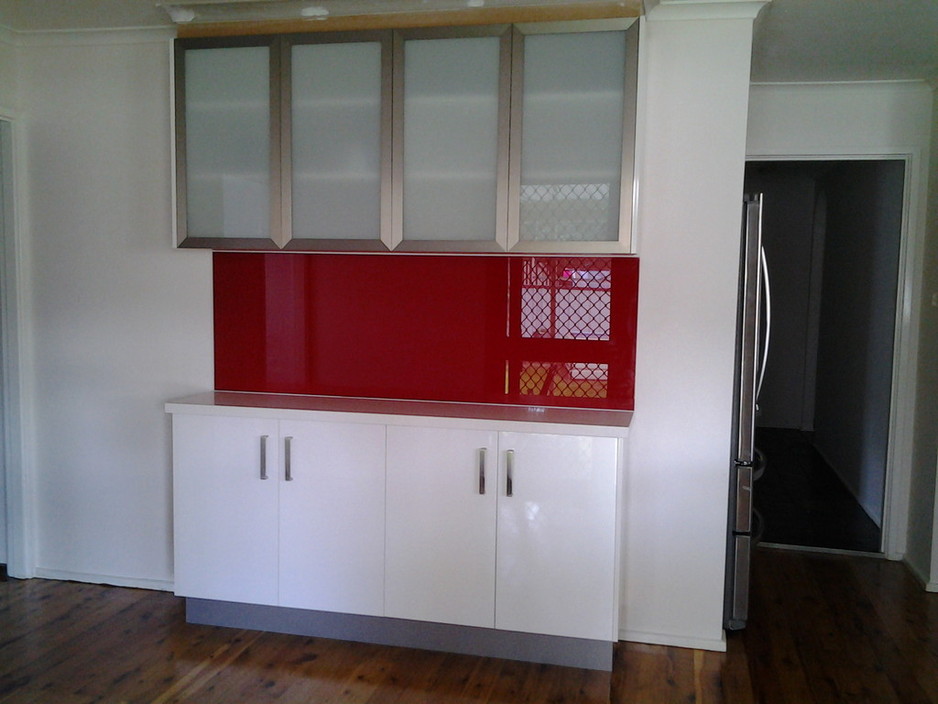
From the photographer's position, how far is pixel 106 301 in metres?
3.52

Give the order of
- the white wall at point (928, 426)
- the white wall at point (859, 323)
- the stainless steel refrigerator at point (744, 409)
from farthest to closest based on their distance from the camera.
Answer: the white wall at point (859, 323)
the white wall at point (928, 426)
the stainless steel refrigerator at point (744, 409)

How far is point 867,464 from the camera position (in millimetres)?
4965

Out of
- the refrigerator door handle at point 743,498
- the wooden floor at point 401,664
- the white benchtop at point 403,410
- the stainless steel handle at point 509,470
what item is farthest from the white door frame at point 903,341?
the stainless steel handle at point 509,470

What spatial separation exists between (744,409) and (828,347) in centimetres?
414

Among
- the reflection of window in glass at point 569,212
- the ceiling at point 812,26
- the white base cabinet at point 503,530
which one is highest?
the ceiling at point 812,26

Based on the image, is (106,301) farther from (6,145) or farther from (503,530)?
(503,530)

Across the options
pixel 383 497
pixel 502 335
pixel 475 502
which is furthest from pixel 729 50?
pixel 383 497

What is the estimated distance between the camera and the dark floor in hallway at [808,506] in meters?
4.41

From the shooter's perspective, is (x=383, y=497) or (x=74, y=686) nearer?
(x=74, y=686)

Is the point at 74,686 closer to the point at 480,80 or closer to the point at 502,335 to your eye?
the point at 502,335

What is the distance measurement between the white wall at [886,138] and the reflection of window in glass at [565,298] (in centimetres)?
146

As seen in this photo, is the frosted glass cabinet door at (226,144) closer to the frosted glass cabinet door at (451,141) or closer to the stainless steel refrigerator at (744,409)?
the frosted glass cabinet door at (451,141)

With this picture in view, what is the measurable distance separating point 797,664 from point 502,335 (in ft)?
5.51

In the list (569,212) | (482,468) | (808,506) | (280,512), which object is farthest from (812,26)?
(808,506)
